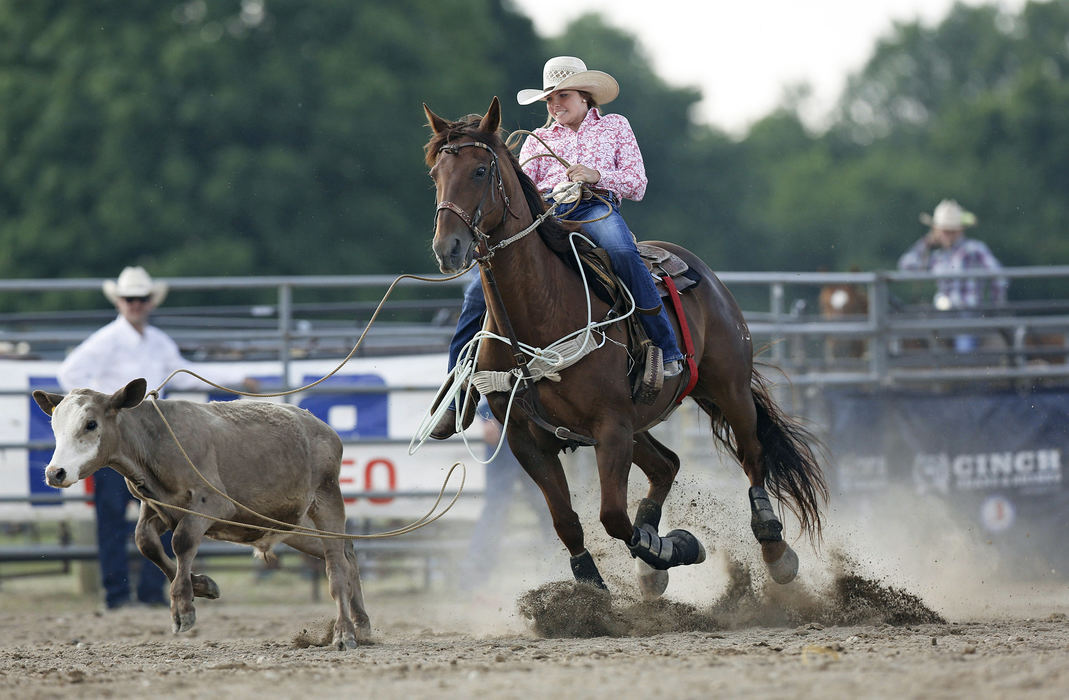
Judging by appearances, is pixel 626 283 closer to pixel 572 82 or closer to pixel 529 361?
pixel 529 361

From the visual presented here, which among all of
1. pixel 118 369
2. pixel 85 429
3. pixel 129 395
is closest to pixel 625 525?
pixel 129 395

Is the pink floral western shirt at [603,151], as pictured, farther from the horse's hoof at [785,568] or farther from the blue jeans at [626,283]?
the horse's hoof at [785,568]

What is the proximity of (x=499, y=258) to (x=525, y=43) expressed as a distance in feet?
96.2

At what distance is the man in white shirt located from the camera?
979 centimetres

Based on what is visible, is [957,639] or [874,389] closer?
[957,639]

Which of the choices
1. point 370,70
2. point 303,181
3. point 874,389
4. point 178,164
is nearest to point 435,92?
point 370,70

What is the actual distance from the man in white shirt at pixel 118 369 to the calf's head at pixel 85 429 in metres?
3.26

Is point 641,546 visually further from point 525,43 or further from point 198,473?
point 525,43

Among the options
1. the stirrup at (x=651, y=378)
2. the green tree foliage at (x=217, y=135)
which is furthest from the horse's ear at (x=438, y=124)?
the green tree foliage at (x=217, y=135)

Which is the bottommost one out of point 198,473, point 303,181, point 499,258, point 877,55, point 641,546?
point 641,546

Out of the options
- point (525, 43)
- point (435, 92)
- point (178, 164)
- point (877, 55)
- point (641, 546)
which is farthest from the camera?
point (877, 55)

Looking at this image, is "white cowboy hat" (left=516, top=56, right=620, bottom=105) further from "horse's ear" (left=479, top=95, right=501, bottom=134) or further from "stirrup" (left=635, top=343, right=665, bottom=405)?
"stirrup" (left=635, top=343, right=665, bottom=405)

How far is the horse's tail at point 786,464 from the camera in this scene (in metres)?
7.85

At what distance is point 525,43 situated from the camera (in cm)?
3481
